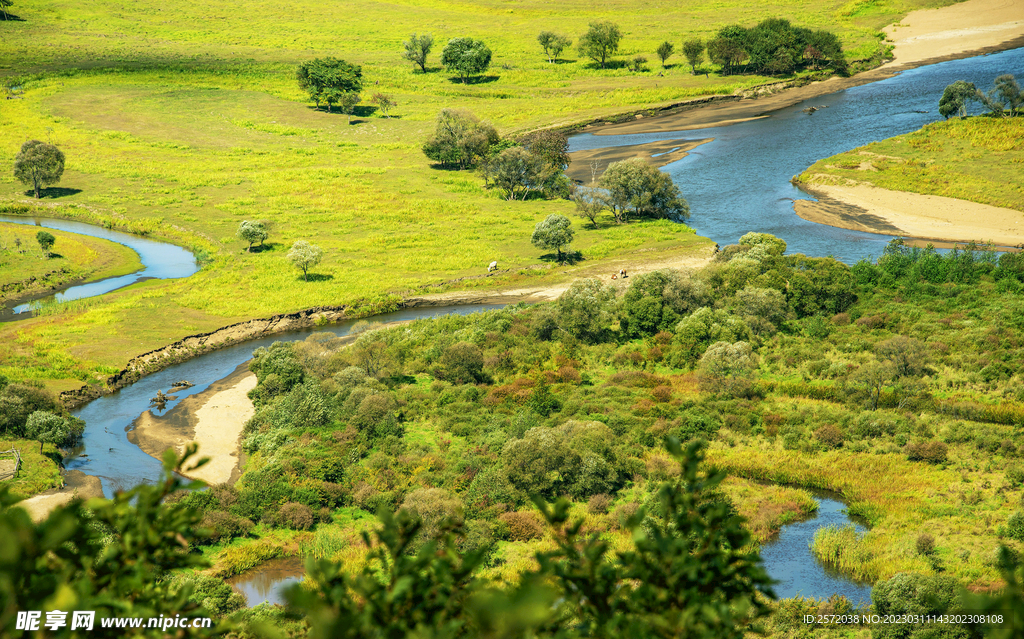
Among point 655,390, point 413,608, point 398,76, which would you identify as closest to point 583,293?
point 655,390

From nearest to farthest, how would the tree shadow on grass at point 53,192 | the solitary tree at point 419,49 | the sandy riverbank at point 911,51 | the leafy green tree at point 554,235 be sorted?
the leafy green tree at point 554,235, the tree shadow on grass at point 53,192, the sandy riverbank at point 911,51, the solitary tree at point 419,49

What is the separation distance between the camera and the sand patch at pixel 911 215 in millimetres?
68250

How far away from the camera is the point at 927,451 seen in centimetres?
3309

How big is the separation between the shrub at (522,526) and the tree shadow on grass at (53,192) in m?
87.6

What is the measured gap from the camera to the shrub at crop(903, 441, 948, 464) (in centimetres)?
3291

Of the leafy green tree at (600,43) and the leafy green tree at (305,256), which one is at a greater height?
the leafy green tree at (600,43)

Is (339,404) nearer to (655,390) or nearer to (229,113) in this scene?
(655,390)

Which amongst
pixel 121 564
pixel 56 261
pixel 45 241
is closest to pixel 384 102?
pixel 45 241

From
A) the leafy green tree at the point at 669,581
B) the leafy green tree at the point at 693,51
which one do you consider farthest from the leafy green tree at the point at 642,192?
the leafy green tree at the point at 669,581

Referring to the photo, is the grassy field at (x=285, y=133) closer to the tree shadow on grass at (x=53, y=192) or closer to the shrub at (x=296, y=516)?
the tree shadow on grass at (x=53, y=192)

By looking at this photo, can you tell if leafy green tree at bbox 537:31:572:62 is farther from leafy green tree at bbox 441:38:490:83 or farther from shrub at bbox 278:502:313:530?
shrub at bbox 278:502:313:530

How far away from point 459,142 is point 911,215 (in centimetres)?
5370

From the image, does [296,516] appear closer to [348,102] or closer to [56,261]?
[56,261]

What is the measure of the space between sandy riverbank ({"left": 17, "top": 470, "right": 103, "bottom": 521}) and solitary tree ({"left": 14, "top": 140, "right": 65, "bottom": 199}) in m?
70.6
